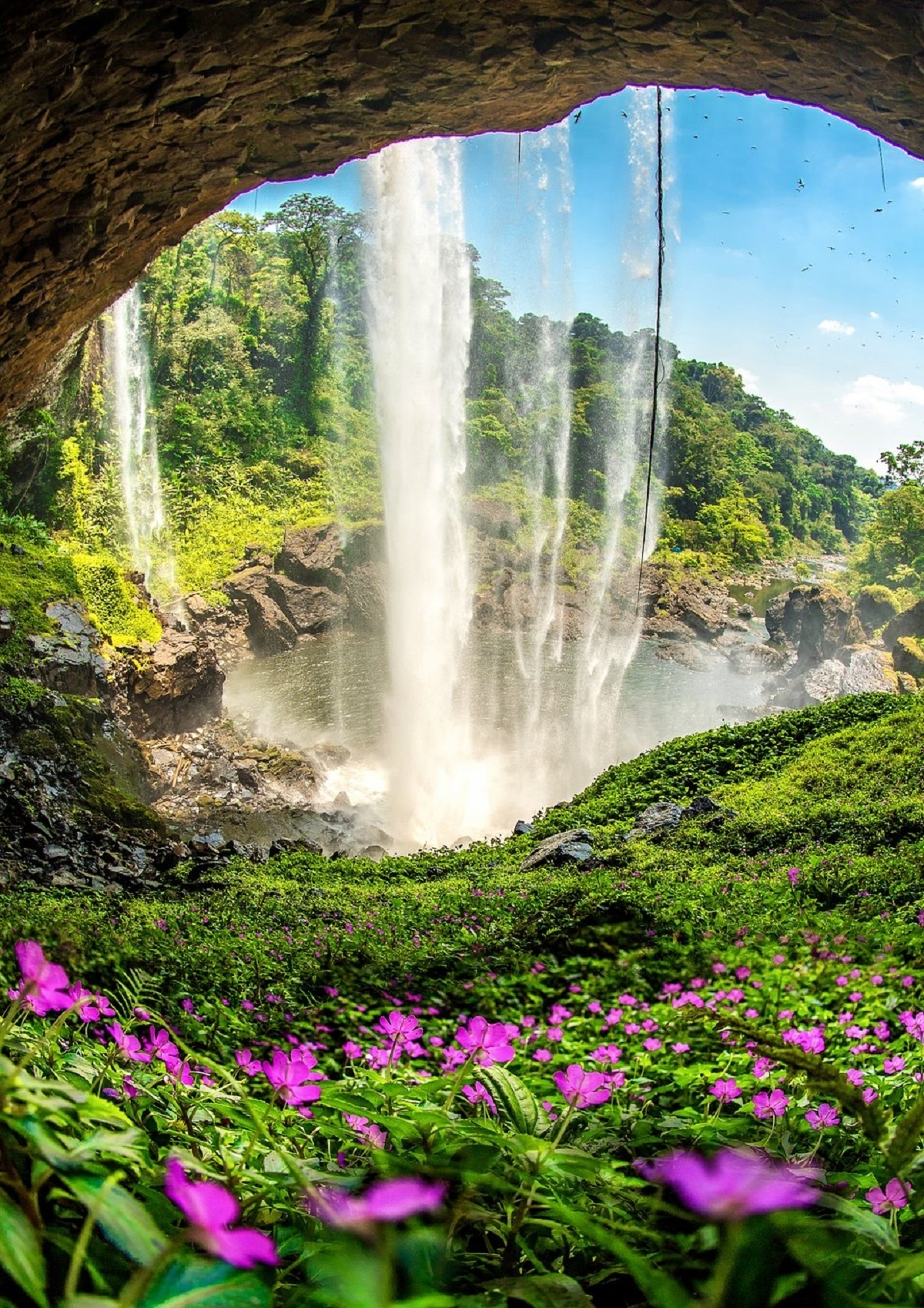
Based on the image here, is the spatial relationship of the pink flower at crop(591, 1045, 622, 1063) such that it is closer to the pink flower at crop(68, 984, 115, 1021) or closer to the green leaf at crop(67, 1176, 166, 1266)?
the pink flower at crop(68, 984, 115, 1021)

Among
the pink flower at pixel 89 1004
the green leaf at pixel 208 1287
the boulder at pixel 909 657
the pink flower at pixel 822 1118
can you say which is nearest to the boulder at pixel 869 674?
the boulder at pixel 909 657

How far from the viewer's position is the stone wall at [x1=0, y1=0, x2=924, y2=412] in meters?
2.71

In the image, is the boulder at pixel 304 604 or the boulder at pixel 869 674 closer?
the boulder at pixel 869 674

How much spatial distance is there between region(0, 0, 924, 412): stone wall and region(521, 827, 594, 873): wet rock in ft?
15.6

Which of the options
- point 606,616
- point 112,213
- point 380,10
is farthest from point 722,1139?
point 606,616

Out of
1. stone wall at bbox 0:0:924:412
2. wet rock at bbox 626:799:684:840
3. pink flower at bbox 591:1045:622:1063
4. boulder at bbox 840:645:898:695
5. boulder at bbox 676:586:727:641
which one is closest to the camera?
pink flower at bbox 591:1045:622:1063

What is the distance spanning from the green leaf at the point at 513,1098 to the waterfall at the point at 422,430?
11.0 meters

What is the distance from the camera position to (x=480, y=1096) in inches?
44.6

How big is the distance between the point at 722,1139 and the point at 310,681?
15.4m

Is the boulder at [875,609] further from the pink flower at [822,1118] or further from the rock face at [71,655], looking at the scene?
the pink flower at [822,1118]

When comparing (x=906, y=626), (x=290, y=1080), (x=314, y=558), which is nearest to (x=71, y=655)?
(x=290, y=1080)

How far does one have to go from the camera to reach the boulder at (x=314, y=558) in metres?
21.1

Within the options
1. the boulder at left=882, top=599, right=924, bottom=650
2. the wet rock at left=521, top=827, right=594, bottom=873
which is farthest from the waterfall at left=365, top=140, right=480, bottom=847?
the boulder at left=882, top=599, right=924, bottom=650

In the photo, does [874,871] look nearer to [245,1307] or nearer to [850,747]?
[850,747]
